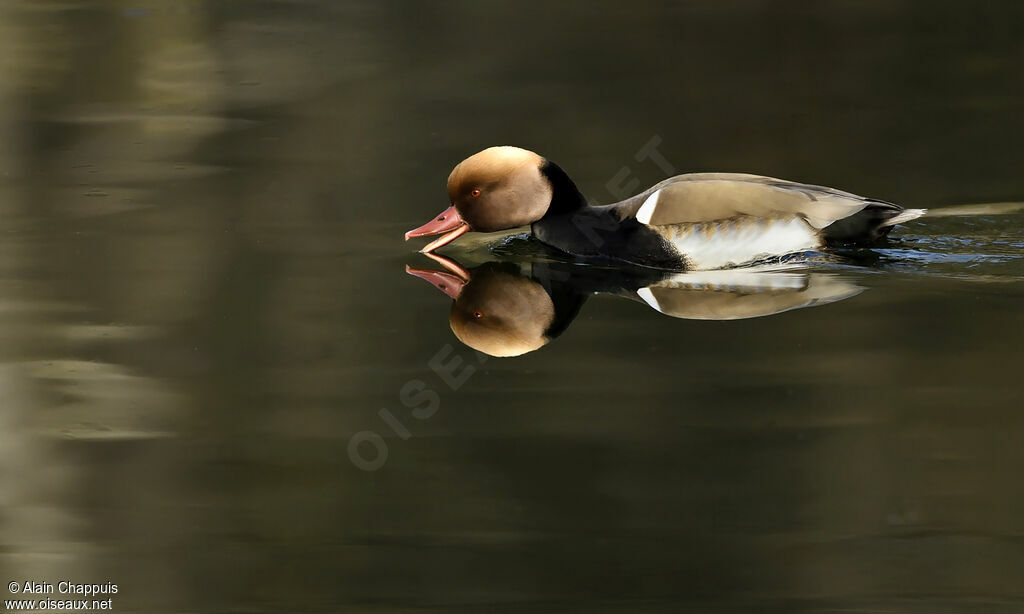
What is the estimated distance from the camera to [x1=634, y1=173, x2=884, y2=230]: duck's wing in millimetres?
7625

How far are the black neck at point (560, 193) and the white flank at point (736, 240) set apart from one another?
0.77 m

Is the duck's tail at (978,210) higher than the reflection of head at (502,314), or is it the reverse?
the duck's tail at (978,210)

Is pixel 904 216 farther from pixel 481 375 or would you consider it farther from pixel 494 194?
pixel 481 375

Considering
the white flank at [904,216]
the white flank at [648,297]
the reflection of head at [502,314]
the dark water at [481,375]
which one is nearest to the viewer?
the dark water at [481,375]

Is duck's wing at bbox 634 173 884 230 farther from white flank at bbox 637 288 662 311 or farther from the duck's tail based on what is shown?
the duck's tail

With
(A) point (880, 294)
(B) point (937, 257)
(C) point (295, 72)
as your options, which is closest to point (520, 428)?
(A) point (880, 294)

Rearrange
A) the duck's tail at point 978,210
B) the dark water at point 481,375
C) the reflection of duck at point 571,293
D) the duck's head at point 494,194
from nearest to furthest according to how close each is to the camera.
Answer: the dark water at point 481,375 < the reflection of duck at point 571,293 < the duck's head at point 494,194 < the duck's tail at point 978,210

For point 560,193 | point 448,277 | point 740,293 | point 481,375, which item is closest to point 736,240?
point 740,293

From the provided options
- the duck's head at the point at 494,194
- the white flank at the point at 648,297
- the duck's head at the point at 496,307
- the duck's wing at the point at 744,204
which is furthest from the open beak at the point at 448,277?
the duck's wing at the point at 744,204

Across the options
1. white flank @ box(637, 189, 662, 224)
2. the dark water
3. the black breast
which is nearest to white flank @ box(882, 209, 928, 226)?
the dark water

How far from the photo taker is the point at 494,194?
27.0ft

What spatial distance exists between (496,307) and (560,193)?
123cm

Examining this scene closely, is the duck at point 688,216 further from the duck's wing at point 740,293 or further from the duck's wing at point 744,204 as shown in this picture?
the duck's wing at point 740,293

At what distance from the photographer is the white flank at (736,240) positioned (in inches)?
301
